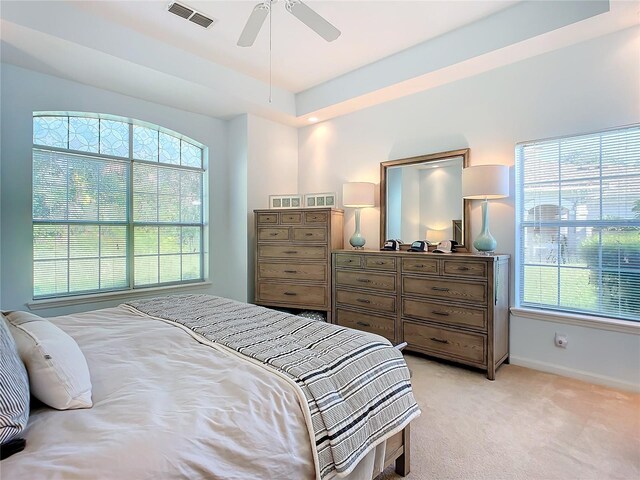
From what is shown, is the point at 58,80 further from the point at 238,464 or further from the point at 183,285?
the point at 238,464

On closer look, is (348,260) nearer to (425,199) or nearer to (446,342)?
(425,199)

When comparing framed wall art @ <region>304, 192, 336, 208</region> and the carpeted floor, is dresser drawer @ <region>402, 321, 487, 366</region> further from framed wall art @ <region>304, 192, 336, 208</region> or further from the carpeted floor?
framed wall art @ <region>304, 192, 336, 208</region>

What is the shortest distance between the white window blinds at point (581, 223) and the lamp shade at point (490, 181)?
283mm

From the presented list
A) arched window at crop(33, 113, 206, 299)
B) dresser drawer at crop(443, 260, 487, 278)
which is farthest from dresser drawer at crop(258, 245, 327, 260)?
dresser drawer at crop(443, 260, 487, 278)

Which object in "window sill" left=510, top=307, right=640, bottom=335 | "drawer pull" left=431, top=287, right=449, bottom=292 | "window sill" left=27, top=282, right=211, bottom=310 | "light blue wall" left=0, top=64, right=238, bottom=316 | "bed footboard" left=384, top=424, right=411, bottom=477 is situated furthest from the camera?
"window sill" left=27, top=282, right=211, bottom=310

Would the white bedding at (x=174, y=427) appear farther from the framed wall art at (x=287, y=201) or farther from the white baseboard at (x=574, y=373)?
the framed wall art at (x=287, y=201)

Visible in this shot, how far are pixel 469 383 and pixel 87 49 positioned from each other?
13.8ft

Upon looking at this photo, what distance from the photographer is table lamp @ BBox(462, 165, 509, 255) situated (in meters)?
2.99

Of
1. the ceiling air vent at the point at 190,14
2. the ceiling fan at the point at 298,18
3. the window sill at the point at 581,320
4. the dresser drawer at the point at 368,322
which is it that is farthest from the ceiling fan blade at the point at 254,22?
the window sill at the point at 581,320

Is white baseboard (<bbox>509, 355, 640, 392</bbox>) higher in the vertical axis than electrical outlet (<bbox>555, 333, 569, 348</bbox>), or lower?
lower

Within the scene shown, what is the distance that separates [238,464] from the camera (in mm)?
980

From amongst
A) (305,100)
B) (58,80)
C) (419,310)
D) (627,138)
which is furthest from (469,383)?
(58,80)

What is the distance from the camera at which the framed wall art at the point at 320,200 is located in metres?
4.38

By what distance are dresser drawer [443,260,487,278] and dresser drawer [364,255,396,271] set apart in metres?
0.54
